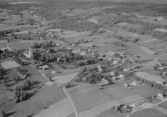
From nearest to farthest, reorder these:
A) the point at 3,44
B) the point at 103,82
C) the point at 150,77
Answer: the point at 103,82 → the point at 150,77 → the point at 3,44

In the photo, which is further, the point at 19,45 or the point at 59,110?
the point at 19,45

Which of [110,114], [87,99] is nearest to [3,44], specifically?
[87,99]

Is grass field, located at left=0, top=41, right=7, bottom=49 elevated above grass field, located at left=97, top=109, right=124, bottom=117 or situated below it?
above

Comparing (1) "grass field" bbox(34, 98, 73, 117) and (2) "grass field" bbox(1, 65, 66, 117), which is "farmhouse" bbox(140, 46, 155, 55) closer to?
(2) "grass field" bbox(1, 65, 66, 117)

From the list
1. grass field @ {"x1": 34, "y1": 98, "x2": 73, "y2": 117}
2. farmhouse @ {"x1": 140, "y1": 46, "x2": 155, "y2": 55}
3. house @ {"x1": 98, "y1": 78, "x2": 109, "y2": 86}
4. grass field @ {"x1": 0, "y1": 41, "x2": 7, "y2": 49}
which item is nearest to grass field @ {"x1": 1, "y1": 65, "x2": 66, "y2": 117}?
grass field @ {"x1": 34, "y1": 98, "x2": 73, "y2": 117}

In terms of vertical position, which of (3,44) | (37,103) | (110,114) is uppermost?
(3,44)

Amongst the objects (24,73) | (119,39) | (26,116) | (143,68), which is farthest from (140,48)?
(26,116)

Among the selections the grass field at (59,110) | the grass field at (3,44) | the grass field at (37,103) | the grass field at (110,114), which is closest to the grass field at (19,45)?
the grass field at (3,44)

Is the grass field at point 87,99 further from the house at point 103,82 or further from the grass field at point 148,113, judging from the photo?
the grass field at point 148,113

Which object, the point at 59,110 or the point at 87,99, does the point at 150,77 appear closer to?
the point at 87,99

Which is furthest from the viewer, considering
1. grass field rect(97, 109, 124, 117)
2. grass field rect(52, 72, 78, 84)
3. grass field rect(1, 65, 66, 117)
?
grass field rect(52, 72, 78, 84)

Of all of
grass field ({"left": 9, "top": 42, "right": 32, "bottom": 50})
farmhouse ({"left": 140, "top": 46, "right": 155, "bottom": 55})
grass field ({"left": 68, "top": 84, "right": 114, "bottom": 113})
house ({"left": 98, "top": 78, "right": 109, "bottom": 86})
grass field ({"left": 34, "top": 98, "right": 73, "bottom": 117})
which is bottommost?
grass field ({"left": 34, "top": 98, "right": 73, "bottom": 117})
